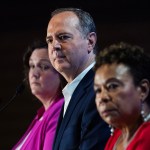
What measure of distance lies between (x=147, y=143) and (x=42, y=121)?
111cm

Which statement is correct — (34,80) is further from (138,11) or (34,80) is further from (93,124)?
(138,11)

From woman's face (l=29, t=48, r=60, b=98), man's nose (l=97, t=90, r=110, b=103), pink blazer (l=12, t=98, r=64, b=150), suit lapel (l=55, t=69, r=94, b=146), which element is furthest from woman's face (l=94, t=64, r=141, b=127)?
woman's face (l=29, t=48, r=60, b=98)

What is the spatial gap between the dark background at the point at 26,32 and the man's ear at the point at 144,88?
94.8 inches

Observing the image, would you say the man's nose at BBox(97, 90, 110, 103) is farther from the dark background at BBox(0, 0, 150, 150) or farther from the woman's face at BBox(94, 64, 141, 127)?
the dark background at BBox(0, 0, 150, 150)

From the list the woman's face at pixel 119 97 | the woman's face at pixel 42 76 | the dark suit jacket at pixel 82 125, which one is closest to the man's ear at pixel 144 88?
the woman's face at pixel 119 97

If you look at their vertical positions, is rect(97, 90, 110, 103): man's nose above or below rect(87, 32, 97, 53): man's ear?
below

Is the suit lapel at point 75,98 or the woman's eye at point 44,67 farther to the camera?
the woman's eye at point 44,67

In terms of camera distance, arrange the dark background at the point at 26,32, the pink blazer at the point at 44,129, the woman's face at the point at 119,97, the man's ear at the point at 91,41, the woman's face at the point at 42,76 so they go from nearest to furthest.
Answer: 1. the woman's face at the point at 119,97
2. the man's ear at the point at 91,41
3. the pink blazer at the point at 44,129
4. the woman's face at the point at 42,76
5. the dark background at the point at 26,32

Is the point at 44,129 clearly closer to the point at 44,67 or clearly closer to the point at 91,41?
the point at 44,67

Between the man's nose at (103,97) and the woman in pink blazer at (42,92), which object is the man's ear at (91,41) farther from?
the man's nose at (103,97)

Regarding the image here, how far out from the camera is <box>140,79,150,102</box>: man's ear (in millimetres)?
1593

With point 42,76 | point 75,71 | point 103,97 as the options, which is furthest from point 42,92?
point 103,97

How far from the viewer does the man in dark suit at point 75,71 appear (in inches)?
79.2

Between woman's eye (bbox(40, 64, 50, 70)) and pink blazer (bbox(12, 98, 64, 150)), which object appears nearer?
pink blazer (bbox(12, 98, 64, 150))
